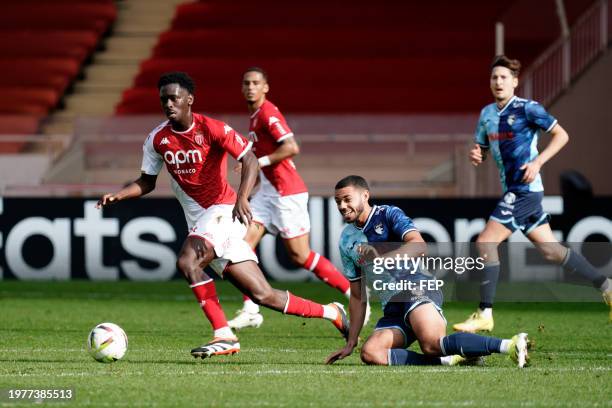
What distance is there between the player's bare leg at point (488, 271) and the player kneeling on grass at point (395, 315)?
210cm

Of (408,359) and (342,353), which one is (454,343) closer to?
(408,359)

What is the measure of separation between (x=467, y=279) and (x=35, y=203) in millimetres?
5166

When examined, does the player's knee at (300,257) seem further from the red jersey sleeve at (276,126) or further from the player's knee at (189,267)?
the player's knee at (189,267)

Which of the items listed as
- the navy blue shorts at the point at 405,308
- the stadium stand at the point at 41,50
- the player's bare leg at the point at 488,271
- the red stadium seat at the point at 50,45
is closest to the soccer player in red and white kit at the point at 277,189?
the player's bare leg at the point at 488,271

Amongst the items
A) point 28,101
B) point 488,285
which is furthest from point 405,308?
point 28,101

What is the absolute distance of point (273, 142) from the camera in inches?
416

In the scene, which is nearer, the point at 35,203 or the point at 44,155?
the point at 35,203

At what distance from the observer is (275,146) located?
10.6 metres

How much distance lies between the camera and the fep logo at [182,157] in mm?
8055

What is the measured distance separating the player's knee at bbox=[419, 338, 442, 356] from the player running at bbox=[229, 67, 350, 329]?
330 cm

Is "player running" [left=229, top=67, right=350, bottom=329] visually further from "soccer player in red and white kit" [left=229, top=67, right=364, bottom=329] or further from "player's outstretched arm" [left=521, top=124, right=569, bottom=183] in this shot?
"player's outstretched arm" [left=521, top=124, right=569, bottom=183]

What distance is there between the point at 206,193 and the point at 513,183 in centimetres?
263

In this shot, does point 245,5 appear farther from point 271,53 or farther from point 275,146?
point 275,146

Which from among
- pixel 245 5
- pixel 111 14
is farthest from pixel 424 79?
pixel 111 14
